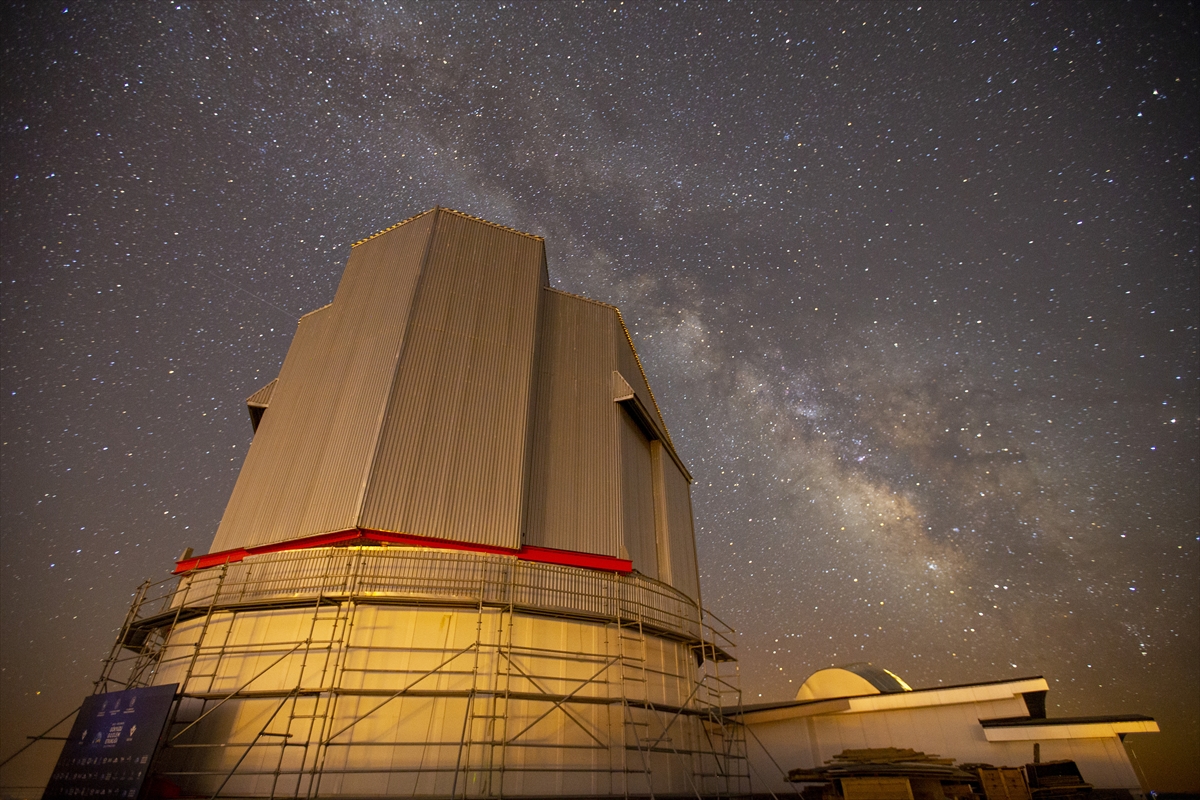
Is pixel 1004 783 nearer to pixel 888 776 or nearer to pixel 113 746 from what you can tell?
pixel 888 776

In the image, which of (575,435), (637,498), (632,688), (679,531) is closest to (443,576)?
(632,688)

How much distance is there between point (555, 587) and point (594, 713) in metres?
2.86

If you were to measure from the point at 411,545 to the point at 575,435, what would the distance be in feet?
20.1

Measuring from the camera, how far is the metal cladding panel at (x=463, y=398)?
49.1 ft

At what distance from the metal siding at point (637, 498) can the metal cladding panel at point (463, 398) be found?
3606 millimetres

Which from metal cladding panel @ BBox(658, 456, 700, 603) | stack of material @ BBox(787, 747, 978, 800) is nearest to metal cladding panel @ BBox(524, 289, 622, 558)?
metal cladding panel @ BBox(658, 456, 700, 603)

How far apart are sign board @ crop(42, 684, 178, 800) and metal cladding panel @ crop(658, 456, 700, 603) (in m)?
13.0

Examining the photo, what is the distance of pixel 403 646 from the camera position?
12.6 meters

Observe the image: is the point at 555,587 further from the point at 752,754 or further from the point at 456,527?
the point at 752,754

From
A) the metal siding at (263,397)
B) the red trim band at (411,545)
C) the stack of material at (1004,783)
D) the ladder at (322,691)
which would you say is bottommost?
the stack of material at (1004,783)

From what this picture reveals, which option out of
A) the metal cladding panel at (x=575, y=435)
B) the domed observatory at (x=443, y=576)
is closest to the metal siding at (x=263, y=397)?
the domed observatory at (x=443, y=576)

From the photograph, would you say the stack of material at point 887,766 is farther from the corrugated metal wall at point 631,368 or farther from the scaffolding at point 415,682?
the corrugated metal wall at point 631,368

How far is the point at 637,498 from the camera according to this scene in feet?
62.8

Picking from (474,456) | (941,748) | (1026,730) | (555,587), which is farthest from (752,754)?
(474,456)
